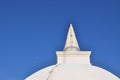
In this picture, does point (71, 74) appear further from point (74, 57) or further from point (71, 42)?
point (71, 42)

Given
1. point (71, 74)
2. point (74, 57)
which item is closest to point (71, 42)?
point (74, 57)

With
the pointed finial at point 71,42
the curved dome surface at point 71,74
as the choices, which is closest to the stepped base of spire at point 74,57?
the pointed finial at point 71,42

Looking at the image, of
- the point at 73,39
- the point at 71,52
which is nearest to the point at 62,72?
the point at 71,52

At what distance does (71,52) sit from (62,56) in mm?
1166

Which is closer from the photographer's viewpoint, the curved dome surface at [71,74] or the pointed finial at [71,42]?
the curved dome surface at [71,74]

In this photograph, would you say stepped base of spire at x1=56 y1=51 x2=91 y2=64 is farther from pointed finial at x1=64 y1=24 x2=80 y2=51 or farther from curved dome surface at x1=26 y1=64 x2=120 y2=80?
curved dome surface at x1=26 y1=64 x2=120 y2=80

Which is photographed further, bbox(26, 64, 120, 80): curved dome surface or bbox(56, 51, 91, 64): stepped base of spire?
bbox(56, 51, 91, 64): stepped base of spire

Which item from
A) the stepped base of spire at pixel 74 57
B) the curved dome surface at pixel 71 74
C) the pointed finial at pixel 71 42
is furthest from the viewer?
the pointed finial at pixel 71 42

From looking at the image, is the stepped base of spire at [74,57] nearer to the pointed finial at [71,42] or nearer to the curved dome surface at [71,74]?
the pointed finial at [71,42]

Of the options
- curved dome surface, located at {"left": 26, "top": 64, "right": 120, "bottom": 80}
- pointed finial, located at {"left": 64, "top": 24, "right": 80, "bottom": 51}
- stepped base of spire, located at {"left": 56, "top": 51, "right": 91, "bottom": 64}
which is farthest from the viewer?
pointed finial, located at {"left": 64, "top": 24, "right": 80, "bottom": 51}

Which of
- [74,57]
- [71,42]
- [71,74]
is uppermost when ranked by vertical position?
[71,42]

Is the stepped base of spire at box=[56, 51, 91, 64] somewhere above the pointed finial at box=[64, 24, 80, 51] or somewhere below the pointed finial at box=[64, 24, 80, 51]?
below

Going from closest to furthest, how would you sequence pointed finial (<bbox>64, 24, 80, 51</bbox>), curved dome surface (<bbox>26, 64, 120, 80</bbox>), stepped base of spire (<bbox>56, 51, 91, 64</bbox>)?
curved dome surface (<bbox>26, 64, 120, 80</bbox>) < stepped base of spire (<bbox>56, 51, 91, 64</bbox>) < pointed finial (<bbox>64, 24, 80, 51</bbox>)

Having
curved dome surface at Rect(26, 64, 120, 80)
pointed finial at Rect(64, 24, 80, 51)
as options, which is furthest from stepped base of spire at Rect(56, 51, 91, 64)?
curved dome surface at Rect(26, 64, 120, 80)
